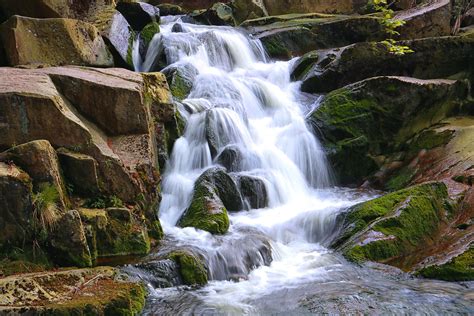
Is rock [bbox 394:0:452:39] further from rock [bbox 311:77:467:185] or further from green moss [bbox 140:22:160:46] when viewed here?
green moss [bbox 140:22:160:46]

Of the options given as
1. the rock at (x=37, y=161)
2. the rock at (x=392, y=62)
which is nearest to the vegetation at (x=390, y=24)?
the rock at (x=392, y=62)

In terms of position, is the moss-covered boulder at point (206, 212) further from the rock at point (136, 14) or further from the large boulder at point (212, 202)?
the rock at point (136, 14)

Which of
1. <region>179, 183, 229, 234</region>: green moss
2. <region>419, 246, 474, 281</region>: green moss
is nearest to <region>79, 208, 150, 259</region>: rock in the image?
<region>179, 183, 229, 234</region>: green moss

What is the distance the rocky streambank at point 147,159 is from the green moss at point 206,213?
0.03 m

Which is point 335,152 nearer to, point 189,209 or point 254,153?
point 254,153

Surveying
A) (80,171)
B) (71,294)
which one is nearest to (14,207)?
(80,171)

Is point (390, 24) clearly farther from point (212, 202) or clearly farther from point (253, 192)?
point (212, 202)

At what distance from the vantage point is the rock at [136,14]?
15656mm

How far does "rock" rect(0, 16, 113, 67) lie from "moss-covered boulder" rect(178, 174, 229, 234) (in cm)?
402

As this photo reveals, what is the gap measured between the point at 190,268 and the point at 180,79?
Result: 7523mm

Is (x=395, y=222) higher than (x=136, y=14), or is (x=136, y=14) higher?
(x=136, y=14)

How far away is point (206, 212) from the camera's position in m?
7.97

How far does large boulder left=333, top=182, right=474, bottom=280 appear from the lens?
686 cm

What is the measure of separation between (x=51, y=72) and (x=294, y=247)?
16.2ft
